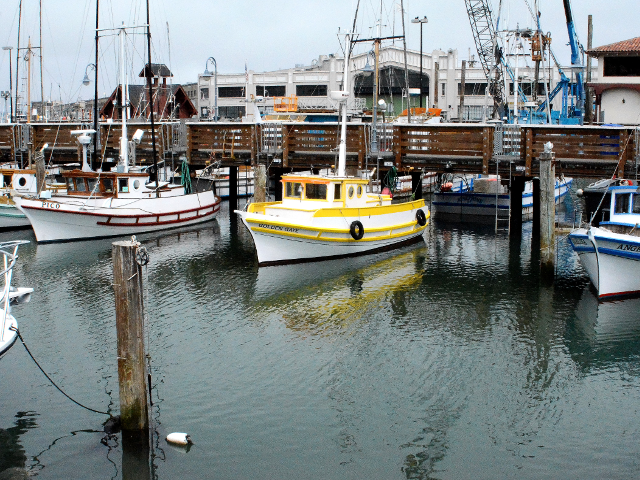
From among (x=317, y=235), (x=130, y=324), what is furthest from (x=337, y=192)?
(x=130, y=324)

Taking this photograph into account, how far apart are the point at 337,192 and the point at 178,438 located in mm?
15784

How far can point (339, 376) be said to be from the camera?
14.9m

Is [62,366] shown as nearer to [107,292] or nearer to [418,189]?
[107,292]

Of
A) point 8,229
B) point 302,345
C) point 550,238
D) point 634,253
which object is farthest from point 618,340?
point 8,229

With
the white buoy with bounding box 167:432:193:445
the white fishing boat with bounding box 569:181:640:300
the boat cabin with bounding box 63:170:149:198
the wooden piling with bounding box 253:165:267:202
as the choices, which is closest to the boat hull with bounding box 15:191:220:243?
the boat cabin with bounding box 63:170:149:198

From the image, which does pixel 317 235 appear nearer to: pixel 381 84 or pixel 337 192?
pixel 337 192

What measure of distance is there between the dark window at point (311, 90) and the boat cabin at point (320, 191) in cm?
5515

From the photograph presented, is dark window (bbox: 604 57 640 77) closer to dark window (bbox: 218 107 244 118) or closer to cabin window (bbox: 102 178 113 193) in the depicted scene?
cabin window (bbox: 102 178 113 193)

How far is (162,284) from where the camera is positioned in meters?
22.8

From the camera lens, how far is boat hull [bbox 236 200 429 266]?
25.0 metres

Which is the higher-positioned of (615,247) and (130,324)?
(615,247)

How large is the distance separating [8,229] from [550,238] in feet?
81.0

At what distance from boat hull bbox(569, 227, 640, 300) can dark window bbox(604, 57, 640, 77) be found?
2137cm

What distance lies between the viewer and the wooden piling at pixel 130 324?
11344 millimetres
